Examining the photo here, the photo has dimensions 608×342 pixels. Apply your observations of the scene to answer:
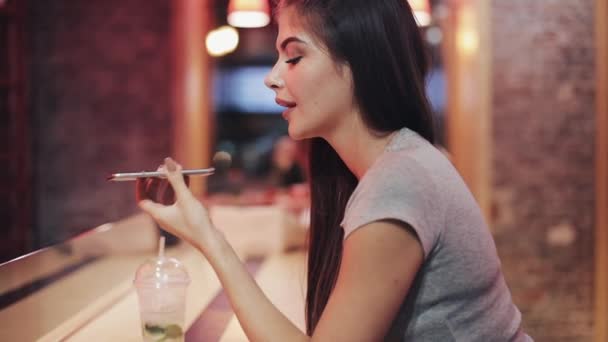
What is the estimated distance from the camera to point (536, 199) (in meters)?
4.64

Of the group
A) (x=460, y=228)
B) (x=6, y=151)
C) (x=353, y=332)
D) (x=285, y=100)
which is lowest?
(x=6, y=151)

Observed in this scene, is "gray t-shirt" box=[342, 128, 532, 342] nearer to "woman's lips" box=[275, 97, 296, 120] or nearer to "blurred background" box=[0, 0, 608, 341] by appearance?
"woman's lips" box=[275, 97, 296, 120]

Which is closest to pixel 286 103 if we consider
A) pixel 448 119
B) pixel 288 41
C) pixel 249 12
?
pixel 288 41

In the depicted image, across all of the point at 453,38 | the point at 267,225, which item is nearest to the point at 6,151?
the point at 267,225

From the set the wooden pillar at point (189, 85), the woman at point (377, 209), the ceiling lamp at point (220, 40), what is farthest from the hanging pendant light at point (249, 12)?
the woman at point (377, 209)

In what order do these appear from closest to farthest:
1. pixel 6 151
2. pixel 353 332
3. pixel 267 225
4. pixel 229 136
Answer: pixel 353 332
pixel 267 225
pixel 6 151
pixel 229 136

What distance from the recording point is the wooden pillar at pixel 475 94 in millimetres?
4605

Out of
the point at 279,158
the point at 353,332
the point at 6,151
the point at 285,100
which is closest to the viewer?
the point at 353,332

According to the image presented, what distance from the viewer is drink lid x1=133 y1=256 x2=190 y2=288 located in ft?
4.46

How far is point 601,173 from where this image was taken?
4.55 metres

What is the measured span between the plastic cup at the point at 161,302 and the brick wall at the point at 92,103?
3.83 metres

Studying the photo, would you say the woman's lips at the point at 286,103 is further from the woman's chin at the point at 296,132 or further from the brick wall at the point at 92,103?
the brick wall at the point at 92,103

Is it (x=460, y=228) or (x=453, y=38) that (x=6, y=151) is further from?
(x=460, y=228)

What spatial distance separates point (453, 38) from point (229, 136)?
692 centimetres
